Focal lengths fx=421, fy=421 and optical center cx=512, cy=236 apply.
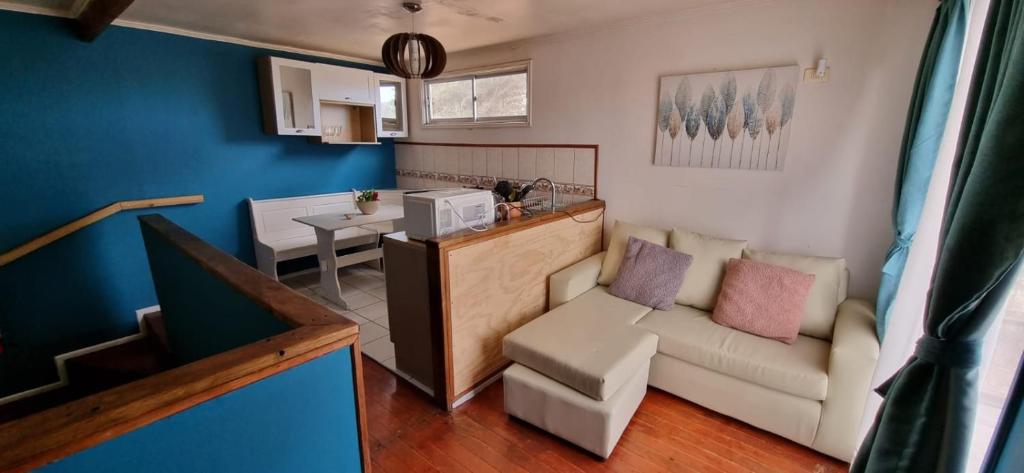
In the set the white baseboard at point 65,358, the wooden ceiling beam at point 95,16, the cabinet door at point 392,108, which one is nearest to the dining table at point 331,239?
the cabinet door at point 392,108

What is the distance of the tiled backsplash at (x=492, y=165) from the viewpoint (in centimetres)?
341

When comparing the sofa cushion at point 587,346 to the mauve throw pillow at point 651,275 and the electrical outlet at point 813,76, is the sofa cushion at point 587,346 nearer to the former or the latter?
the mauve throw pillow at point 651,275

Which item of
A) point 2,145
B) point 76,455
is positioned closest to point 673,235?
point 76,455

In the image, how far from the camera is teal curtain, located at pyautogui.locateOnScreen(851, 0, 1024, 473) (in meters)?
0.79

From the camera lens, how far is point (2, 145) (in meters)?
2.71

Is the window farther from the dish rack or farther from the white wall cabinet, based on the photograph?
the dish rack

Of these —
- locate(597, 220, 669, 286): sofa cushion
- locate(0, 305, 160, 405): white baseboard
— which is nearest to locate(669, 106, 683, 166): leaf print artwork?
locate(597, 220, 669, 286): sofa cushion

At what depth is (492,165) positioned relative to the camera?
4.00 metres

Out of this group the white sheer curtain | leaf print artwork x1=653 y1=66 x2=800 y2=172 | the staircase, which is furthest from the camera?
the staircase

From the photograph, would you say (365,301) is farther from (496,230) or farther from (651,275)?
(651,275)

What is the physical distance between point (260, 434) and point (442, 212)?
141 cm

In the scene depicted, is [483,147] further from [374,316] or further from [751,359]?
[751,359]

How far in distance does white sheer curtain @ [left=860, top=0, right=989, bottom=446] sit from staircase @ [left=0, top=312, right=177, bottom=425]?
12.9 ft

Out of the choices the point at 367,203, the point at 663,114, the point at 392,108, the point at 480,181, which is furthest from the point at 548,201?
the point at 392,108
